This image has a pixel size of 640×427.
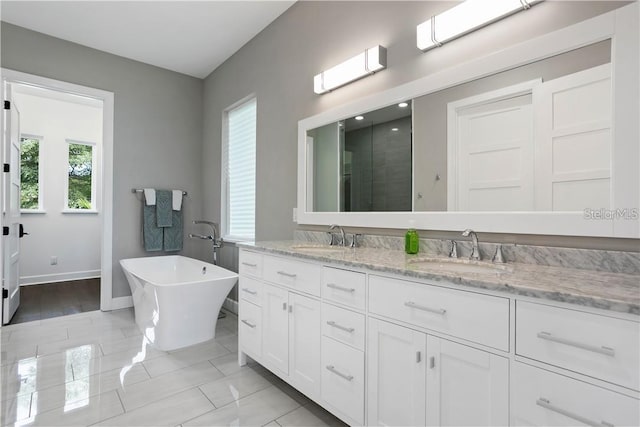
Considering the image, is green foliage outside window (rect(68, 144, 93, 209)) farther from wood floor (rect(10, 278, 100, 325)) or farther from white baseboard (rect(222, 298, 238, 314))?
white baseboard (rect(222, 298, 238, 314))

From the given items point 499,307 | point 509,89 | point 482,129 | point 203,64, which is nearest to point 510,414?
point 499,307

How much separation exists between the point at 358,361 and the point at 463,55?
1.57 meters

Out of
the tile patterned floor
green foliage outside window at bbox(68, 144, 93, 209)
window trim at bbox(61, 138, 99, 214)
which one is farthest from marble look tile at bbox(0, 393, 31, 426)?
green foliage outside window at bbox(68, 144, 93, 209)

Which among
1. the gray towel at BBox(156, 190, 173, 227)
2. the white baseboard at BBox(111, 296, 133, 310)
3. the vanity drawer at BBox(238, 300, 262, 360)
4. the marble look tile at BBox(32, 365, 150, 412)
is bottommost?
the marble look tile at BBox(32, 365, 150, 412)

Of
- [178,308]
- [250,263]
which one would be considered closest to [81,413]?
[178,308]

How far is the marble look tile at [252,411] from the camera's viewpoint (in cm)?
172

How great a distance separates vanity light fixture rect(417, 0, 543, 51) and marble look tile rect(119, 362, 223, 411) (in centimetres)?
241

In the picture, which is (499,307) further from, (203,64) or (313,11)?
(203,64)

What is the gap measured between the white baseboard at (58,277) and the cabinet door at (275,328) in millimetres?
4672

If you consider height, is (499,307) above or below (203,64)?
below

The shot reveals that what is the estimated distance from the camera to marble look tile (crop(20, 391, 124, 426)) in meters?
1.70

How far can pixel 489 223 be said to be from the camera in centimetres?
155

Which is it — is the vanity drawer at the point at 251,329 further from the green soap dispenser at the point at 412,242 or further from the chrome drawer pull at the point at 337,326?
the green soap dispenser at the point at 412,242

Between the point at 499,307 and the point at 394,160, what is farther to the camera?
the point at 394,160
